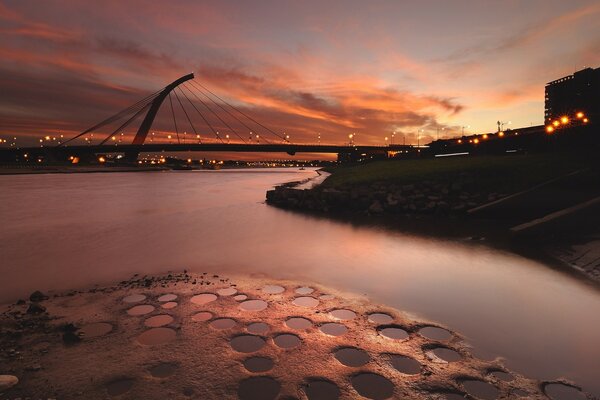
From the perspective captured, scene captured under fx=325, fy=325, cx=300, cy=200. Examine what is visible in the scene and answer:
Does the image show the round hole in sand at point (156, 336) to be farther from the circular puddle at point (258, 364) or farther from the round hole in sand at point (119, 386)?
the circular puddle at point (258, 364)

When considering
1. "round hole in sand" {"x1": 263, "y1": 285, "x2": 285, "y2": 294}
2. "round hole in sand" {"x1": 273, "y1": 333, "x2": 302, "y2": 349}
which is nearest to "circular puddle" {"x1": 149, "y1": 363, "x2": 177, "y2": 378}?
"round hole in sand" {"x1": 273, "y1": 333, "x2": 302, "y2": 349}

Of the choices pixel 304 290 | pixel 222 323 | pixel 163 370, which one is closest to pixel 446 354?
pixel 304 290

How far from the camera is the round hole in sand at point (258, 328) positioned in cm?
488

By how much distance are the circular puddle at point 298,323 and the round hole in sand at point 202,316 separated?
1.32 m

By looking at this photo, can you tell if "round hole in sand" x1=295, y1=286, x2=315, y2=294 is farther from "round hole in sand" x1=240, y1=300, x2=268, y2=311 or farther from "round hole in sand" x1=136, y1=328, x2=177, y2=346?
"round hole in sand" x1=136, y1=328, x2=177, y2=346

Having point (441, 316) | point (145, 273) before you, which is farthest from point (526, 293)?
point (145, 273)

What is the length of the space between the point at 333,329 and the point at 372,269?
4022mm

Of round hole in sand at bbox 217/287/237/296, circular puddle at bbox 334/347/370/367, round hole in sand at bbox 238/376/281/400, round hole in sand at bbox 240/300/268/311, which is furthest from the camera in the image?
round hole in sand at bbox 217/287/237/296

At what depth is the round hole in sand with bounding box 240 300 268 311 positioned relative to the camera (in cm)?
581

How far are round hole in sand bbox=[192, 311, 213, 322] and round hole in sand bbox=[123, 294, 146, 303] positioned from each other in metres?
1.48

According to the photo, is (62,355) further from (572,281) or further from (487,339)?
(572,281)

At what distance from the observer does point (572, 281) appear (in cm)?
729

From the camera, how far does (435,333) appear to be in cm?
498

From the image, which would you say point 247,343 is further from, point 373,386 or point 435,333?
point 435,333
